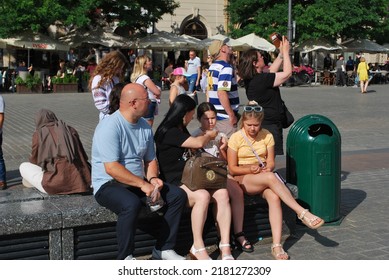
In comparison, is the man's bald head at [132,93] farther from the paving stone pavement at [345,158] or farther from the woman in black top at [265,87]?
the woman in black top at [265,87]

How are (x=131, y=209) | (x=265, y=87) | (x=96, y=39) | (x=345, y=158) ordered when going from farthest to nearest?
(x=96, y=39) → (x=345, y=158) → (x=265, y=87) → (x=131, y=209)

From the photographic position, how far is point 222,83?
6570mm

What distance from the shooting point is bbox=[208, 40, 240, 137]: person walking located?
6574 millimetres

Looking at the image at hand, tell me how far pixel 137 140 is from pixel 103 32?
24762 mm

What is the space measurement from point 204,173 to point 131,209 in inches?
30.2

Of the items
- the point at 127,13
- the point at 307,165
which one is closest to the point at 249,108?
the point at 307,165

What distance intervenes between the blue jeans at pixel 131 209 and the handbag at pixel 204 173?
0.51 feet

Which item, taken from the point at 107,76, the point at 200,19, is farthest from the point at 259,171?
the point at 200,19

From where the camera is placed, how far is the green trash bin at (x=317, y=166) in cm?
581

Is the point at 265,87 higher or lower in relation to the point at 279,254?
Answer: higher

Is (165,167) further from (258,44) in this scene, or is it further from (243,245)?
(258,44)

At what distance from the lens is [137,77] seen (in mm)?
8250

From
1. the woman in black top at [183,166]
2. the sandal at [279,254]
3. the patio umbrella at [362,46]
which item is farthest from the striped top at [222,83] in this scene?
the patio umbrella at [362,46]
